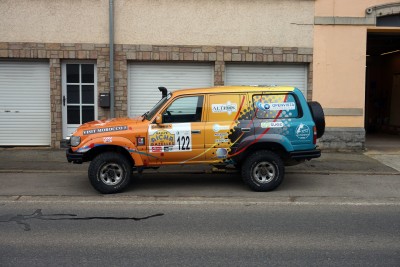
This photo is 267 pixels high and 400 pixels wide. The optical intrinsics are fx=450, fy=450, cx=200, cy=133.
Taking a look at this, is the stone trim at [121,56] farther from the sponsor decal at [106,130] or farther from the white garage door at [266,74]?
the sponsor decal at [106,130]

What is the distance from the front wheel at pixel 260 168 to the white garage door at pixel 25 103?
24.1ft

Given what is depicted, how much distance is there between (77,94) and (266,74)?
5.63m

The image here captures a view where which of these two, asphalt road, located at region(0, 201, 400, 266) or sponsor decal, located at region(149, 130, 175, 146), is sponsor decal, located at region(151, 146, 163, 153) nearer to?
sponsor decal, located at region(149, 130, 175, 146)

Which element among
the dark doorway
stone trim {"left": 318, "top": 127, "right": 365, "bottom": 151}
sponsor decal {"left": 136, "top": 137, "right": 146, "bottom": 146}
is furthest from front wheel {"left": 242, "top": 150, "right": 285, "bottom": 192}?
the dark doorway

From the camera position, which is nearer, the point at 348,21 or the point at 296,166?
the point at 296,166

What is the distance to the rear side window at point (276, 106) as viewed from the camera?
813 centimetres

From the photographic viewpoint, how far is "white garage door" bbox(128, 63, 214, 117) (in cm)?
1323

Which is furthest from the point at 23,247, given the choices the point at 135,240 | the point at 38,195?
the point at 38,195

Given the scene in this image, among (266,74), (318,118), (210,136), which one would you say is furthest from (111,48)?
(318,118)

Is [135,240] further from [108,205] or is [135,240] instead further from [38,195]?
[38,195]

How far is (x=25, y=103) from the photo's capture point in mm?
13125

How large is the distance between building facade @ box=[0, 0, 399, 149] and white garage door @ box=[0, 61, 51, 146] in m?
0.03

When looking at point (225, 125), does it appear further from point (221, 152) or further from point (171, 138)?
point (171, 138)

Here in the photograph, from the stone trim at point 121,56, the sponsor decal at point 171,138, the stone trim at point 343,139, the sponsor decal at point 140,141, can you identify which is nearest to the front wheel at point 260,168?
the sponsor decal at point 171,138
